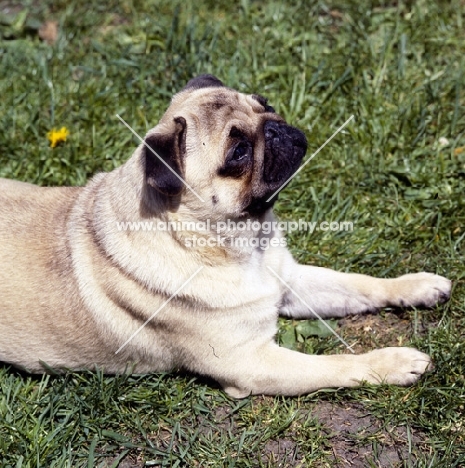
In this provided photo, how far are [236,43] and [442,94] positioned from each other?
1.97m

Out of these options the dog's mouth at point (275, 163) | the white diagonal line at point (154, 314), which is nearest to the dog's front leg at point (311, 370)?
the white diagonal line at point (154, 314)

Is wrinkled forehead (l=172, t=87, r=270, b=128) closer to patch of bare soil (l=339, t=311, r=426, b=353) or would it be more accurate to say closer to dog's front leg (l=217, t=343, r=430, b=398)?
dog's front leg (l=217, t=343, r=430, b=398)

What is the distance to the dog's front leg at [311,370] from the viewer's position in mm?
4328

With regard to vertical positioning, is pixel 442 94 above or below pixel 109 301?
above

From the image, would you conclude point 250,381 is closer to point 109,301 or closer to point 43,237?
point 109,301

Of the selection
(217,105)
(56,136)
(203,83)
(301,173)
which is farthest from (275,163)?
(56,136)

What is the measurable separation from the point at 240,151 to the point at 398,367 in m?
1.70

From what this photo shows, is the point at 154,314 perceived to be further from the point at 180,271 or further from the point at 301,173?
the point at 301,173

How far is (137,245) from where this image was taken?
4188 mm

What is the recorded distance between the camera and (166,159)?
3.91 m

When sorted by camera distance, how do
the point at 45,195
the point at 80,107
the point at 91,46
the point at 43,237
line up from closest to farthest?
the point at 43,237
the point at 45,195
the point at 80,107
the point at 91,46

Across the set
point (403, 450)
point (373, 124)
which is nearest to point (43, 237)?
point (403, 450)

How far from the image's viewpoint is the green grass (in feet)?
14.1

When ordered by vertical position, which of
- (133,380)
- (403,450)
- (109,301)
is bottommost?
(133,380)
